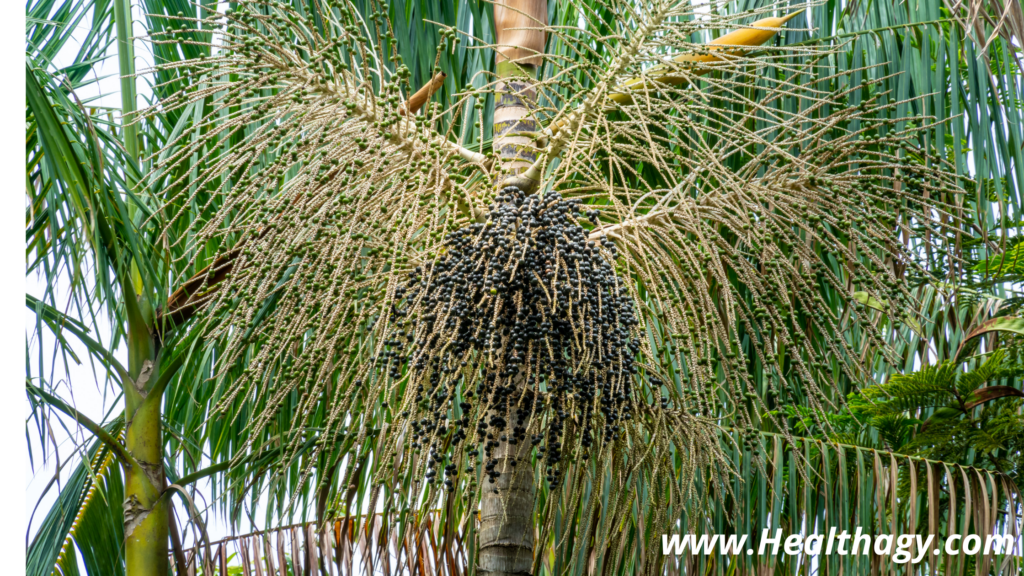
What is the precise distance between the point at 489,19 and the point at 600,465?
1828 millimetres

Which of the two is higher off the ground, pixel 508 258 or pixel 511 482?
pixel 508 258

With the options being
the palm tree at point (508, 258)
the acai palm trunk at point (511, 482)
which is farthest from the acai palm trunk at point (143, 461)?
the acai palm trunk at point (511, 482)

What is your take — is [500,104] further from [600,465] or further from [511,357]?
[600,465]

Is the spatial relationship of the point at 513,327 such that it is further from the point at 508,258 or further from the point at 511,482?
the point at 511,482

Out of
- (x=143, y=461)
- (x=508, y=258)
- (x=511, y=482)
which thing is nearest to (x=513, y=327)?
(x=508, y=258)

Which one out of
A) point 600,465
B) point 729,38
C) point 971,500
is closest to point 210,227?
point 600,465

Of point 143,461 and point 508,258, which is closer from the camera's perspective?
point 508,258

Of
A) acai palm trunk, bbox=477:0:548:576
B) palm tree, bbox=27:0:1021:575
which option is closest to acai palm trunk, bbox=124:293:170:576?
palm tree, bbox=27:0:1021:575

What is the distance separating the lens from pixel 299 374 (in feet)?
5.92

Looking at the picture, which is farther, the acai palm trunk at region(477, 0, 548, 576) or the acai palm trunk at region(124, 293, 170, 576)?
the acai palm trunk at region(124, 293, 170, 576)

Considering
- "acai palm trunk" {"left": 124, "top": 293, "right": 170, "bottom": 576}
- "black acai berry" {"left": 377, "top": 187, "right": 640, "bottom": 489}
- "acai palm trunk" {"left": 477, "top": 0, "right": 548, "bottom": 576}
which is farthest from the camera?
"acai palm trunk" {"left": 124, "top": 293, "right": 170, "bottom": 576}

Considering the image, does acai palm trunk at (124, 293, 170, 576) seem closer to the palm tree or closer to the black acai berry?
the palm tree

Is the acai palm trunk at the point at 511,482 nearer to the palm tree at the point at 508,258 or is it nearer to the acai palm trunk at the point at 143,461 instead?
the palm tree at the point at 508,258

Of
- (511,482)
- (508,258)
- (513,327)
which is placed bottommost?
(511,482)
